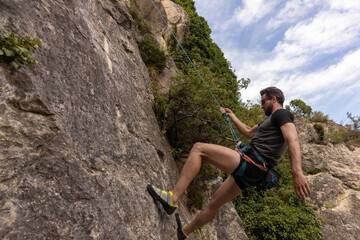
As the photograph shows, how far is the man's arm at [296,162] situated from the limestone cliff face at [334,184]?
462 inches

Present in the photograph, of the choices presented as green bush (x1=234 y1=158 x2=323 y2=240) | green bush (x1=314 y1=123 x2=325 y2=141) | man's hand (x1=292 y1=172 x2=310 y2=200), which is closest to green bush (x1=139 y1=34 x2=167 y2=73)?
man's hand (x1=292 y1=172 x2=310 y2=200)

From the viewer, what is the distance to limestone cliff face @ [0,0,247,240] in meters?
1.94

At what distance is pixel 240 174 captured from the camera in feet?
10.9

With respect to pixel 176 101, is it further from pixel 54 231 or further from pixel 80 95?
pixel 54 231

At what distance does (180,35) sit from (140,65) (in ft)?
27.2

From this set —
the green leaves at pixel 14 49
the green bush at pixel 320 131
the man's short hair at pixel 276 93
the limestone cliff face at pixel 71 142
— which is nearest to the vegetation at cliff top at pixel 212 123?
the limestone cliff face at pixel 71 142

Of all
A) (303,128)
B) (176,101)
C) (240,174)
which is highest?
(303,128)

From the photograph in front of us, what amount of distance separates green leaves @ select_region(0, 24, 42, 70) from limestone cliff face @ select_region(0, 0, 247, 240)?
8cm

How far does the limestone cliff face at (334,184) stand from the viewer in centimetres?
1191

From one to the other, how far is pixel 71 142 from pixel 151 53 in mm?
5583

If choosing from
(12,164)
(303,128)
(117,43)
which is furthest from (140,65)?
(303,128)

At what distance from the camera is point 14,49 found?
88.3 inches

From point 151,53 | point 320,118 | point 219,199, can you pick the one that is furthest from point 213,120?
point 320,118

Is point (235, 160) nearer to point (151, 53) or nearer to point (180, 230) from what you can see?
point (180, 230)
